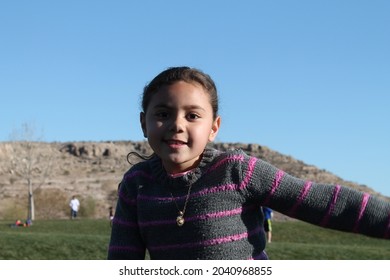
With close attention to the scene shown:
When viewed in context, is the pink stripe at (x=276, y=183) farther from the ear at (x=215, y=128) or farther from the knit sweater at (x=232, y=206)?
the ear at (x=215, y=128)

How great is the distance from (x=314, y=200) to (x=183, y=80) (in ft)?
2.93

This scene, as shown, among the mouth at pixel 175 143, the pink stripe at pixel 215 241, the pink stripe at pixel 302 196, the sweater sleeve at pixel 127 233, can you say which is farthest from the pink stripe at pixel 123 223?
the pink stripe at pixel 302 196

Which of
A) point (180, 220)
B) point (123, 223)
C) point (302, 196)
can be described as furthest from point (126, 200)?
point (302, 196)

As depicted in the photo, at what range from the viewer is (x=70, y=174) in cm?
8256

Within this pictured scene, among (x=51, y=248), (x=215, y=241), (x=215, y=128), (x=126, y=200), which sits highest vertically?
(x=215, y=128)

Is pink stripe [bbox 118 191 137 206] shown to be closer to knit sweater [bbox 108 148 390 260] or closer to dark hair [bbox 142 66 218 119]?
knit sweater [bbox 108 148 390 260]

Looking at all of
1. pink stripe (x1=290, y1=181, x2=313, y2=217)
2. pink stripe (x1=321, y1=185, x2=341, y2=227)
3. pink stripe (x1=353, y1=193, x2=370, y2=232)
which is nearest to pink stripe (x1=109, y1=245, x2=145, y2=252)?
pink stripe (x1=290, y1=181, x2=313, y2=217)

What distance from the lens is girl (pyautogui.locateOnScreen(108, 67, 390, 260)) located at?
3.15m

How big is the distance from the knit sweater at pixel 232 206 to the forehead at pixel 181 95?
303 millimetres

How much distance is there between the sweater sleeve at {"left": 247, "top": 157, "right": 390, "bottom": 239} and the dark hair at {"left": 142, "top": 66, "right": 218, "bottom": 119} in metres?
0.39

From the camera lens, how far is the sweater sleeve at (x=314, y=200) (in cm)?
302

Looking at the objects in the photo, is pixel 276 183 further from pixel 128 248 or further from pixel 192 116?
pixel 128 248
